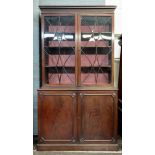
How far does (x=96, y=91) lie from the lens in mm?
3176

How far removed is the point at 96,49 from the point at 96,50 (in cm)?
2

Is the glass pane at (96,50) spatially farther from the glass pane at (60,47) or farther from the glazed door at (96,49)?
the glass pane at (60,47)

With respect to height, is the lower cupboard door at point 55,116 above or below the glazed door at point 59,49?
below

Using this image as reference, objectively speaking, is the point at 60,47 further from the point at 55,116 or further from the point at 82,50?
the point at 55,116

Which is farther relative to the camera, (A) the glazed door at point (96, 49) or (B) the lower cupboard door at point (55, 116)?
(A) the glazed door at point (96, 49)

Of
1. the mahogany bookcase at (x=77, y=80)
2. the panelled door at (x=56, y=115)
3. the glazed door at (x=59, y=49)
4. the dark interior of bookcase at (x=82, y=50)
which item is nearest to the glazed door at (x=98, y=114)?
the mahogany bookcase at (x=77, y=80)

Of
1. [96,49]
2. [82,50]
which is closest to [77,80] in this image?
[82,50]

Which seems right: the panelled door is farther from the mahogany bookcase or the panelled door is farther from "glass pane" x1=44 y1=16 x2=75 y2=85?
"glass pane" x1=44 y1=16 x2=75 y2=85

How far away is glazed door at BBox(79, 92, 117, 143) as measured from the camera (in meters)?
3.18

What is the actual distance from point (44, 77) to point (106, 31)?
1.20 meters

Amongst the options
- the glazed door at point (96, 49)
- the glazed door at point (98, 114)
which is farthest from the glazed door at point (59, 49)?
the glazed door at point (98, 114)

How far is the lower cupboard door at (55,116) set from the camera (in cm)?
317

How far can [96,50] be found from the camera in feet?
11.0
